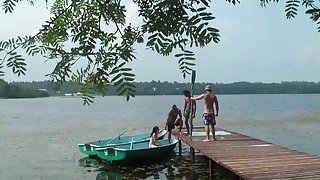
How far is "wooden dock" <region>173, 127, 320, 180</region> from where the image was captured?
29.4 feet

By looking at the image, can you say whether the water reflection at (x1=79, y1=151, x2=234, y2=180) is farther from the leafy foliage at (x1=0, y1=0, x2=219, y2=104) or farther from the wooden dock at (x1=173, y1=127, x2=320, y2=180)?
the leafy foliage at (x1=0, y1=0, x2=219, y2=104)

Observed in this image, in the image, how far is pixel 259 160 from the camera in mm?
10578

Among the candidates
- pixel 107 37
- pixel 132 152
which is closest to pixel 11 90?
A: pixel 107 37

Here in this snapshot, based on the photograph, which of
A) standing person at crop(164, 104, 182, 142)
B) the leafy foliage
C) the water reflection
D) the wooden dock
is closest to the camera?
the leafy foliage

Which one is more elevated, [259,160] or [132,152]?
[259,160]

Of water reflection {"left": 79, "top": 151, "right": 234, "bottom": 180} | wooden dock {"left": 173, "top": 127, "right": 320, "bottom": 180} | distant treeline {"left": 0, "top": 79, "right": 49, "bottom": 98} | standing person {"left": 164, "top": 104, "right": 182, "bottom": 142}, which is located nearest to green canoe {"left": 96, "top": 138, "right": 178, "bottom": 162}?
water reflection {"left": 79, "top": 151, "right": 234, "bottom": 180}

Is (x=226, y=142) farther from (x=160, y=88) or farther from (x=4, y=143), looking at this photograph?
(x=4, y=143)

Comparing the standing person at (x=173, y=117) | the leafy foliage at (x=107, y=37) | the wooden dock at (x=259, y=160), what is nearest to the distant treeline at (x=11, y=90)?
the leafy foliage at (x=107, y=37)

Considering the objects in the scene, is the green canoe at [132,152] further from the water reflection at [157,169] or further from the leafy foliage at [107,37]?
the leafy foliage at [107,37]

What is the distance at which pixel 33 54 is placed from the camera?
2080 millimetres

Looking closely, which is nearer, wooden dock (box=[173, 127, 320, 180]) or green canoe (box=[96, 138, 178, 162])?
wooden dock (box=[173, 127, 320, 180])

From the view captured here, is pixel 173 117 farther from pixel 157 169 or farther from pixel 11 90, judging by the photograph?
pixel 11 90

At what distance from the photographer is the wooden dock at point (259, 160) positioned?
8.97 meters

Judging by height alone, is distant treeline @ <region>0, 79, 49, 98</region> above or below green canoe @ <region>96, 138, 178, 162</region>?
above
